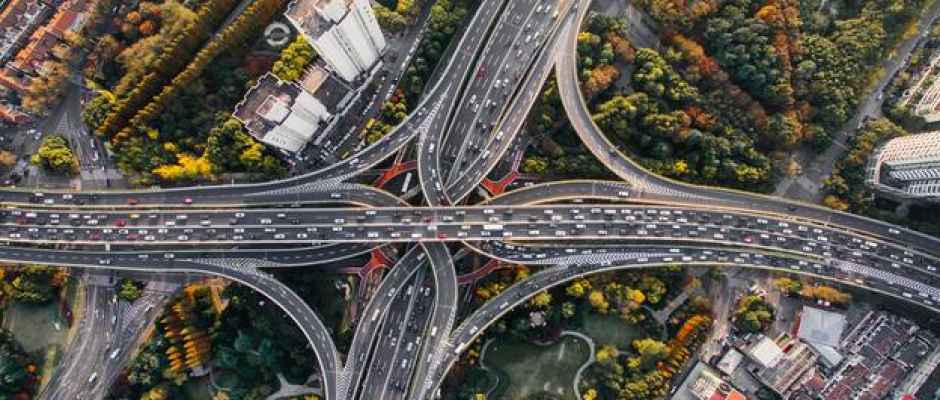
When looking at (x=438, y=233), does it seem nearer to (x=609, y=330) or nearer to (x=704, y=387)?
(x=609, y=330)

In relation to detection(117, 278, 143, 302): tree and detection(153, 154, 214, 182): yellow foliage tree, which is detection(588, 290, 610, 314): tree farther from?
detection(117, 278, 143, 302): tree

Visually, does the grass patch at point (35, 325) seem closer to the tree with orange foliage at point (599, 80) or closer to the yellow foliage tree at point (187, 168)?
the yellow foliage tree at point (187, 168)

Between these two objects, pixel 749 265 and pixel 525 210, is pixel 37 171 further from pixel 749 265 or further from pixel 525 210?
pixel 749 265

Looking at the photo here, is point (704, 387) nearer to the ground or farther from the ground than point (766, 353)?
nearer to the ground

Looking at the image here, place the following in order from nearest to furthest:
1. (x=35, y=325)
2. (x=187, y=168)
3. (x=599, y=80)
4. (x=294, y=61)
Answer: (x=187, y=168) → (x=294, y=61) → (x=599, y=80) → (x=35, y=325)

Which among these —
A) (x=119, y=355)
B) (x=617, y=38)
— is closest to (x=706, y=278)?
(x=617, y=38)

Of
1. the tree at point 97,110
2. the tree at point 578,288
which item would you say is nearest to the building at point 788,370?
the tree at point 578,288

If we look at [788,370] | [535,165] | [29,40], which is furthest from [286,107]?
[788,370]
